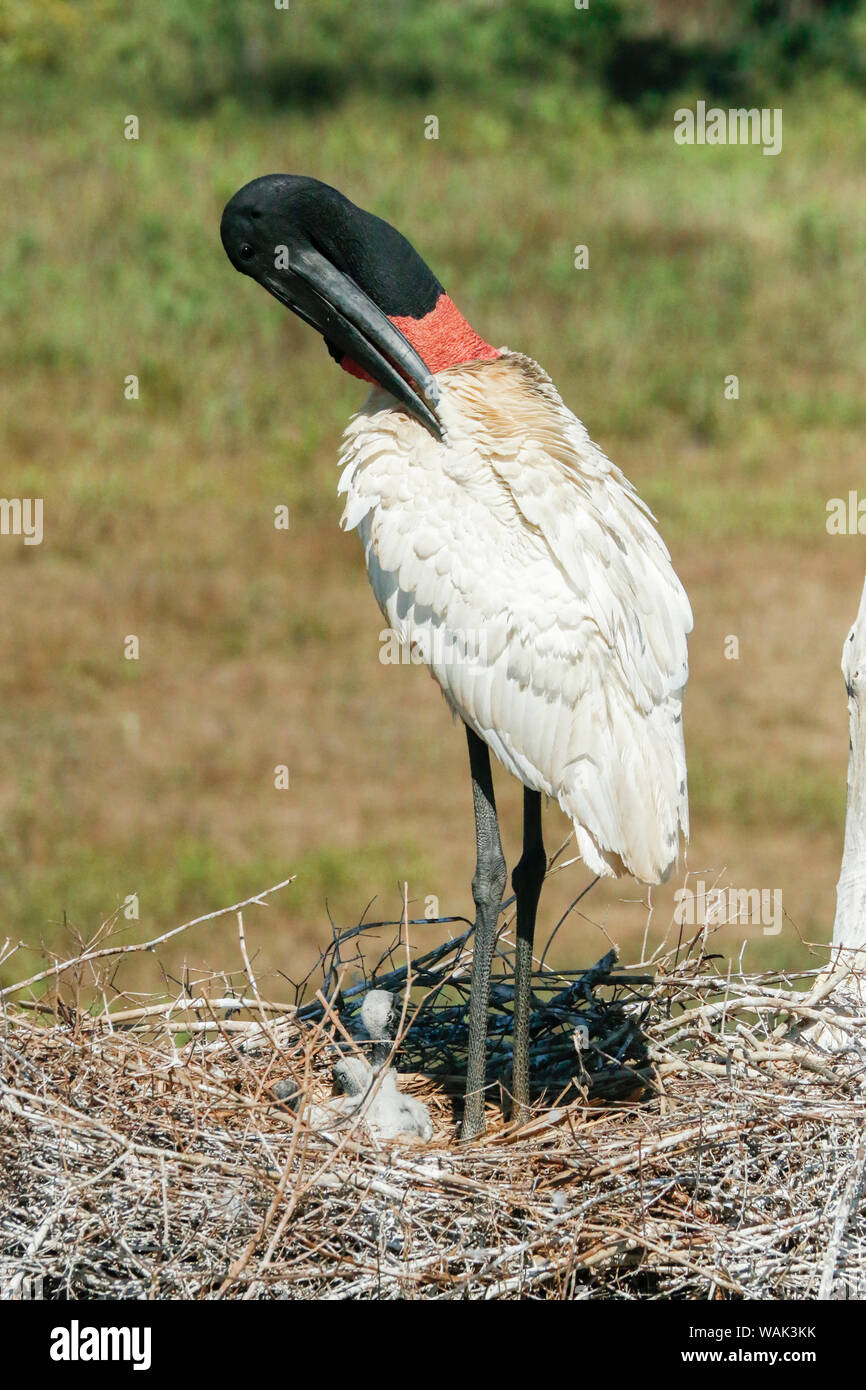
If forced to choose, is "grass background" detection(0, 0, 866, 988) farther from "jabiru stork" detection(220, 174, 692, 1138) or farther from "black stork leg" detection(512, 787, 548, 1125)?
"jabiru stork" detection(220, 174, 692, 1138)

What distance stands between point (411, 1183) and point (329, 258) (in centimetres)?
236

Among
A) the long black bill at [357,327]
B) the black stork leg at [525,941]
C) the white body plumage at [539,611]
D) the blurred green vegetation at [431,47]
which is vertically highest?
the blurred green vegetation at [431,47]

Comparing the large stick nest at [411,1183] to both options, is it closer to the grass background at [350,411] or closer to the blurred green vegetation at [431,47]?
the grass background at [350,411]

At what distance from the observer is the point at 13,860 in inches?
410

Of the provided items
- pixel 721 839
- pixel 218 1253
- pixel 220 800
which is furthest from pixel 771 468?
pixel 218 1253

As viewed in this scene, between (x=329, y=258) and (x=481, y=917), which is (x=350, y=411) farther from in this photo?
(x=481, y=917)

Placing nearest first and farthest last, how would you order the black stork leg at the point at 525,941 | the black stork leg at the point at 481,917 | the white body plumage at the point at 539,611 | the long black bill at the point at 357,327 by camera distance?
1. the white body plumage at the point at 539,611
2. the long black bill at the point at 357,327
3. the black stork leg at the point at 481,917
4. the black stork leg at the point at 525,941

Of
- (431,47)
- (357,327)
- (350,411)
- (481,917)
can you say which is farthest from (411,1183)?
(431,47)

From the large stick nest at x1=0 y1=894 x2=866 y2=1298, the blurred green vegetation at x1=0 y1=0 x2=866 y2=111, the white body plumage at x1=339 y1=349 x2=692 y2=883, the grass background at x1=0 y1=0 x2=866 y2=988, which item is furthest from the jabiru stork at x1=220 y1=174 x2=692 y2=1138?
the blurred green vegetation at x1=0 y1=0 x2=866 y2=111

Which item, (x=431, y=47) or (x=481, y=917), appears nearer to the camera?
(x=481, y=917)

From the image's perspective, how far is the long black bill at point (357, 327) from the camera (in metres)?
4.79

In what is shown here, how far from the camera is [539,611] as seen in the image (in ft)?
15.0

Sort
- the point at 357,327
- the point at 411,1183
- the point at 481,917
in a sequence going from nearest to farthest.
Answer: the point at 411,1183 < the point at 357,327 < the point at 481,917

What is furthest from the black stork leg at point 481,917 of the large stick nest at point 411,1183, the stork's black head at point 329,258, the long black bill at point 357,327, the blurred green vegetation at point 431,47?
the blurred green vegetation at point 431,47
